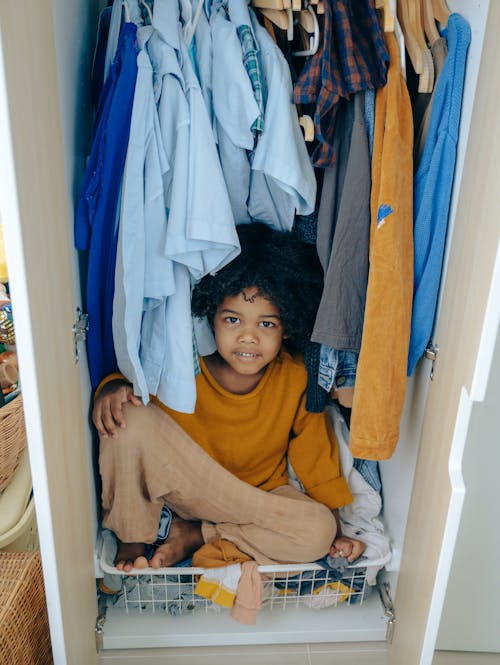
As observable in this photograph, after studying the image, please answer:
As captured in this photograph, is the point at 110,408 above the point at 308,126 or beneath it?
beneath

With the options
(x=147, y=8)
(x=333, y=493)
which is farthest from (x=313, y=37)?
(x=333, y=493)

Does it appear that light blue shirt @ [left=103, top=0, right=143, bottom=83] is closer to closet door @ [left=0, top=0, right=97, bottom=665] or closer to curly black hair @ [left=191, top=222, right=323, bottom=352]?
closet door @ [left=0, top=0, right=97, bottom=665]

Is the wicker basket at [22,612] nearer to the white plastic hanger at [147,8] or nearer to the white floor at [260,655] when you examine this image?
the white floor at [260,655]

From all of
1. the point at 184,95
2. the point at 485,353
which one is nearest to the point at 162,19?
the point at 184,95

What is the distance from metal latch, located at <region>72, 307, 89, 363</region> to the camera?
124cm

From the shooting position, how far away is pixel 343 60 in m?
1.23

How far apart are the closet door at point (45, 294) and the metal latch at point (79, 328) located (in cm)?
3

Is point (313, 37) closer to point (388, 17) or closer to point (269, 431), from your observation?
point (388, 17)

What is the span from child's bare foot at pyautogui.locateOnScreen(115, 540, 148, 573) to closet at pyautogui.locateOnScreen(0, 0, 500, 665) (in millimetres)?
63

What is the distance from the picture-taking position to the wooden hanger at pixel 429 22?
1235mm

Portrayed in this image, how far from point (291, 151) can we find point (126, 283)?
Result: 0.43 metres

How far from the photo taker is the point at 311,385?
1608mm

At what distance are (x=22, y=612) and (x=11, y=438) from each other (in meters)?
0.35

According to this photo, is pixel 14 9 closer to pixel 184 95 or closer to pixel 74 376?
pixel 184 95
